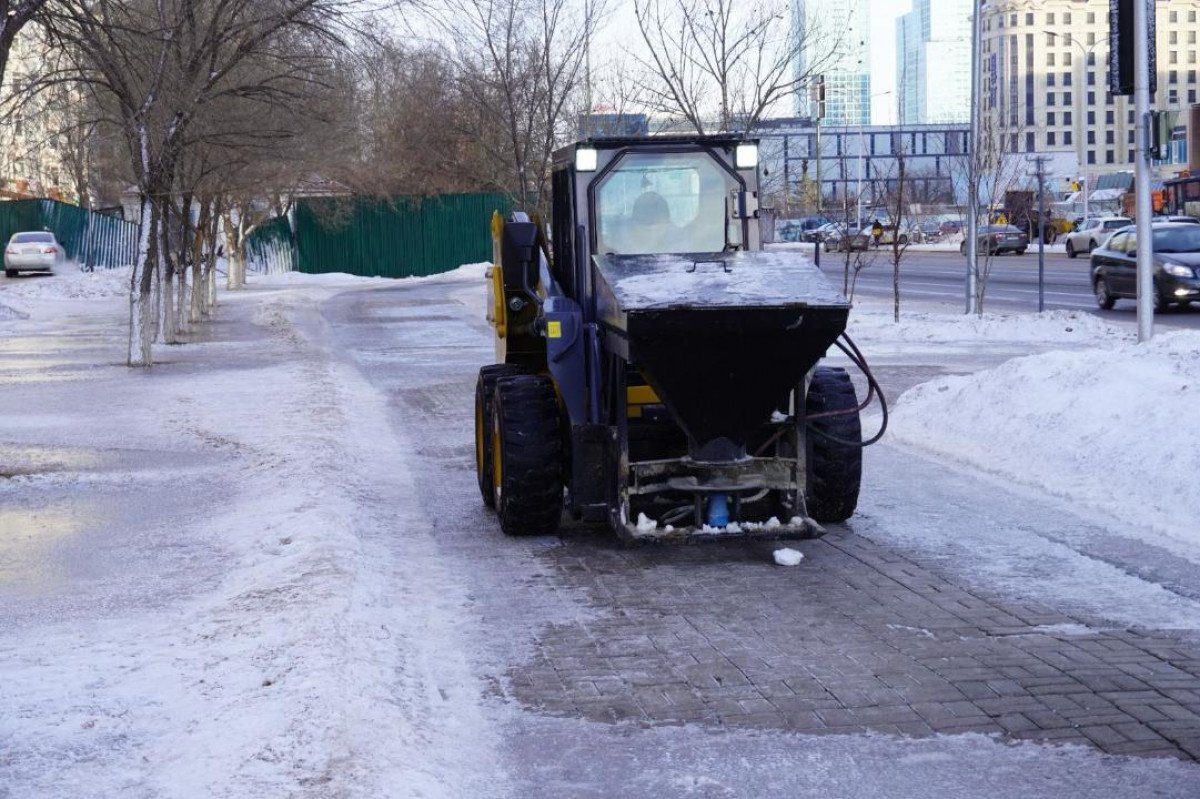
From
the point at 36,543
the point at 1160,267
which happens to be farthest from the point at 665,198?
the point at 1160,267

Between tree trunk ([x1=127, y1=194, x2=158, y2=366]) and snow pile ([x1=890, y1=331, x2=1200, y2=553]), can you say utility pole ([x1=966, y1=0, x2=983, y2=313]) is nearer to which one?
snow pile ([x1=890, y1=331, x2=1200, y2=553])

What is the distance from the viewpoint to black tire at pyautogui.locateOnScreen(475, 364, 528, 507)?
10.5 meters

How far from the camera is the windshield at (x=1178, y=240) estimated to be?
28.4 meters

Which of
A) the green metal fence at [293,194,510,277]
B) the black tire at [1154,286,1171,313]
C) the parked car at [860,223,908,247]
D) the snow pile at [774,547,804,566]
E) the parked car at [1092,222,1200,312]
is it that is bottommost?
the snow pile at [774,547,804,566]

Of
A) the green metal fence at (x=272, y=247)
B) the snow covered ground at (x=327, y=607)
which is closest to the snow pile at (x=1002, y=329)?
the snow covered ground at (x=327, y=607)

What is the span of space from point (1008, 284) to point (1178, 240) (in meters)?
11.5

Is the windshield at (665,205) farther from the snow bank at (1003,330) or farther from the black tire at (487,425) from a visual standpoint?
the snow bank at (1003,330)

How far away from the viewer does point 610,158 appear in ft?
31.2

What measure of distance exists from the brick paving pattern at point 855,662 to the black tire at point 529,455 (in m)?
0.79

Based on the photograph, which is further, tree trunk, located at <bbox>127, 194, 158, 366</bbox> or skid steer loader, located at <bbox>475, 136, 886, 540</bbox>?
tree trunk, located at <bbox>127, 194, 158, 366</bbox>

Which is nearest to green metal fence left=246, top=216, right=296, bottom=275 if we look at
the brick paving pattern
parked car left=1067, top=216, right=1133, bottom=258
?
parked car left=1067, top=216, right=1133, bottom=258

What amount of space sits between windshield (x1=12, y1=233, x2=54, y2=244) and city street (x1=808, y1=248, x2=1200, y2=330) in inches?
1073

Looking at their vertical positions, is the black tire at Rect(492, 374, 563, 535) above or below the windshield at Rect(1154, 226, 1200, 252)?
below

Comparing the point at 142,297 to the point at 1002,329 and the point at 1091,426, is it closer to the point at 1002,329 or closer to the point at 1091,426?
the point at 1002,329
